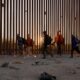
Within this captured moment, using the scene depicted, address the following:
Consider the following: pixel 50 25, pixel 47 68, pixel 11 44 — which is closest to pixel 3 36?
pixel 11 44

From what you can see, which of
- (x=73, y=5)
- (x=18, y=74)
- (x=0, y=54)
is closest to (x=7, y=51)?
(x=0, y=54)

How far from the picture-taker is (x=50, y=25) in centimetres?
2602

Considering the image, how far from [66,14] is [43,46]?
7708mm

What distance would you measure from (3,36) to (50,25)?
3.80 m

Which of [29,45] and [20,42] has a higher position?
[20,42]

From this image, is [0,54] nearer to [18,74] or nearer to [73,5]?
[73,5]

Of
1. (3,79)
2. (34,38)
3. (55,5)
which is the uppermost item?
(55,5)

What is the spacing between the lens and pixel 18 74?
12.4 metres

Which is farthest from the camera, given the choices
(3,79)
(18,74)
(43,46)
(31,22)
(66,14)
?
(66,14)

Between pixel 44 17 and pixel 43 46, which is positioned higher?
pixel 44 17

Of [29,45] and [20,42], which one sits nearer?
[20,42]

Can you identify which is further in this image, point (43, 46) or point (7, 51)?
point (7, 51)

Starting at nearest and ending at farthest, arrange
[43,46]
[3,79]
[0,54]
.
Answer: [3,79] → [43,46] → [0,54]

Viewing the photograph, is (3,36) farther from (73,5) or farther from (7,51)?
(73,5)
